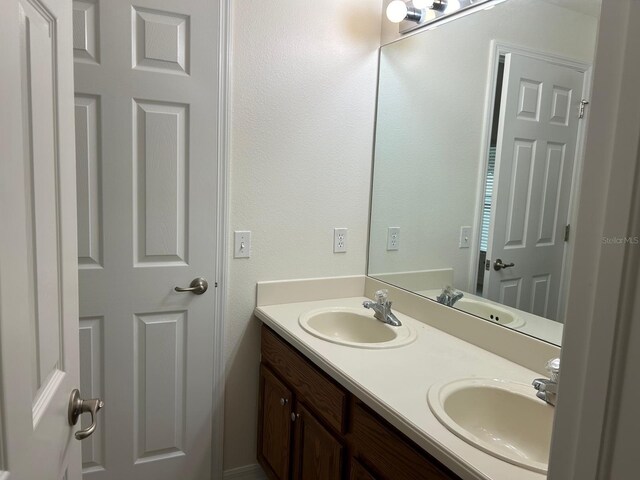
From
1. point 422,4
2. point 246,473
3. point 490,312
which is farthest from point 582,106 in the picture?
point 246,473

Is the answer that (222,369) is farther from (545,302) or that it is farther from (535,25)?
(535,25)

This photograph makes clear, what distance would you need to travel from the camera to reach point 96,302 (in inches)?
68.6

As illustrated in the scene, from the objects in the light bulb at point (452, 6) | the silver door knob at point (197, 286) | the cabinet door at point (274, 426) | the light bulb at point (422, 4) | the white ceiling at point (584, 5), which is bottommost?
the cabinet door at point (274, 426)

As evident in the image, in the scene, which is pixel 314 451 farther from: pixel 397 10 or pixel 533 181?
pixel 397 10

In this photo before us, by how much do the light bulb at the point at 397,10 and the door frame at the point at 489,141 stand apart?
0.44 m

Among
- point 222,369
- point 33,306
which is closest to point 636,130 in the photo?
point 33,306

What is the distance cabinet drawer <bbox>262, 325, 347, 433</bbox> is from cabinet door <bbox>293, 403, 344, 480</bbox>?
0.04 metres

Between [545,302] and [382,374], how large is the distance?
562mm

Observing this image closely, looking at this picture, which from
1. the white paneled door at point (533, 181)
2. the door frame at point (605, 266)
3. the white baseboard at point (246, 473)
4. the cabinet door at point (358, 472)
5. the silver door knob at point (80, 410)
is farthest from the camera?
the white baseboard at point (246, 473)

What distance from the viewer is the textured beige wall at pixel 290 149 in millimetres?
1929

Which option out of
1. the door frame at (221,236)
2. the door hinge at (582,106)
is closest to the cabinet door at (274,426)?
the door frame at (221,236)

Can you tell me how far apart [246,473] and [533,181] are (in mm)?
1732

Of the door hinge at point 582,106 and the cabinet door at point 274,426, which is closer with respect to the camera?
the door hinge at point 582,106

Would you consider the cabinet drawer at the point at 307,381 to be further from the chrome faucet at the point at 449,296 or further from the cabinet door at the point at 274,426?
the chrome faucet at the point at 449,296
